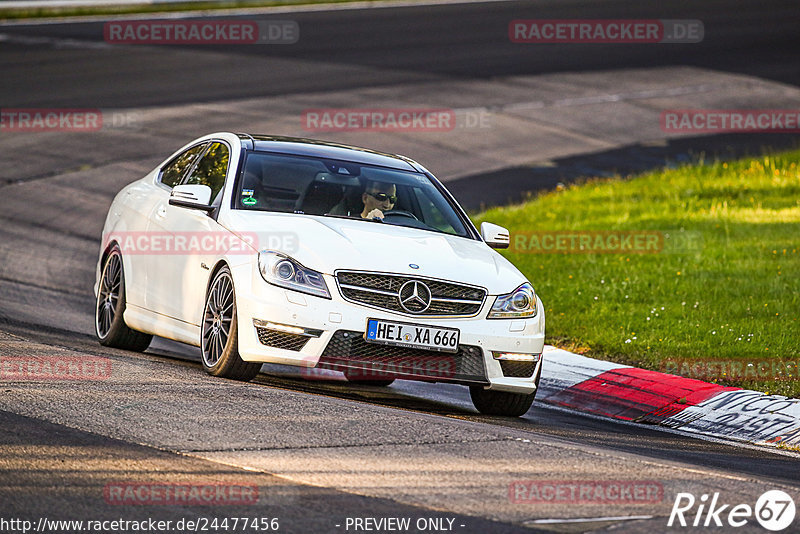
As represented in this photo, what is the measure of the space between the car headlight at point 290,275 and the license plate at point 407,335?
0.36 meters

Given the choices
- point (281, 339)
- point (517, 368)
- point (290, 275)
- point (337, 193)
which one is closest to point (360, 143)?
point (337, 193)

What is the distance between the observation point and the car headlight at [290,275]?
8039 mm

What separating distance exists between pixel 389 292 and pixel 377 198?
4.52 feet

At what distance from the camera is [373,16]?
34.8 metres

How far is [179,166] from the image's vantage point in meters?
10.2

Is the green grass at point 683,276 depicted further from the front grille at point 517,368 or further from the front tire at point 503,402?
the front grille at point 517,368

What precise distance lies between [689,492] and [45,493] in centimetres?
296

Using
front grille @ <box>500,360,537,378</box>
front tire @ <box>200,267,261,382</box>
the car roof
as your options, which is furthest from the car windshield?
front grille @ <box>500,360,537,378</box>

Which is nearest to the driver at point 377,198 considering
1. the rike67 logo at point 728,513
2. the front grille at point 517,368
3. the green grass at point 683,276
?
the front grille at point 517,368

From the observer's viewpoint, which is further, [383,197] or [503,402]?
[383,197]

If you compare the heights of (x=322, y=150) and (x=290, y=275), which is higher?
(x=322, y=150)

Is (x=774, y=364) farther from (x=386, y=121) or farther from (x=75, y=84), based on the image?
(x=75, y=84)

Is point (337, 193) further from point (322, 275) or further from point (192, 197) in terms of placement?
point (322, 275)

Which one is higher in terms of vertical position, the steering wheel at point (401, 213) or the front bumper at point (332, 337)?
the steering wheel at point (401, 213)
